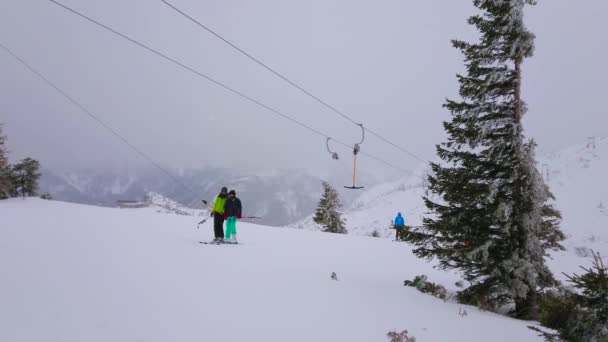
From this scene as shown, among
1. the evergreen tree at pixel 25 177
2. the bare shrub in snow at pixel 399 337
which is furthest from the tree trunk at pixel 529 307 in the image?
the evergreen tree at pixel 25 177

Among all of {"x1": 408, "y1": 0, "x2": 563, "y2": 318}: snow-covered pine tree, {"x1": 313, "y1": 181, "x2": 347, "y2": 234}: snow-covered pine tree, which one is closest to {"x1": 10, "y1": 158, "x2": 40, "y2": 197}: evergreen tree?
{"x1": 313, "y1": 181, "x2": 347, "y2": 234}: snow-covered pine tree

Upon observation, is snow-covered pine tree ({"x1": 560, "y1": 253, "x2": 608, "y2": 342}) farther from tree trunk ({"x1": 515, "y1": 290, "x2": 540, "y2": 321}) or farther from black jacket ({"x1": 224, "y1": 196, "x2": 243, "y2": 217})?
black jacket ({"x1": 224, "y1": 196, "x2": 243, "y2": 217})

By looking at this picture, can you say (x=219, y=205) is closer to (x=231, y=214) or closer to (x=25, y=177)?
(x=231, y=214)

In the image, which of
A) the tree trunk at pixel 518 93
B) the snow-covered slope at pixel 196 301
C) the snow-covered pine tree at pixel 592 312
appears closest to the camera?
the snow-covered pine tree at pixel 592 312

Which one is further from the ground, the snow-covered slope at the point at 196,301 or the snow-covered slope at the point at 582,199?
the snow-covered slope at the point at 582,199

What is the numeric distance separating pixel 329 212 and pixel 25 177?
35734 mm

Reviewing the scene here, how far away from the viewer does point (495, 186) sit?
8.26 m

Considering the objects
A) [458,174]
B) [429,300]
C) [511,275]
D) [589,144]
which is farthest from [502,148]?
[589,144]

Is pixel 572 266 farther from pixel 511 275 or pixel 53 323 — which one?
pixel 53 323

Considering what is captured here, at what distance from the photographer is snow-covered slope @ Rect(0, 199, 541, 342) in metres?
3.93

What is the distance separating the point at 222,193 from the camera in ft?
44.0

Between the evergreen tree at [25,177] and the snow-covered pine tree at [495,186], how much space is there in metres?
43.1

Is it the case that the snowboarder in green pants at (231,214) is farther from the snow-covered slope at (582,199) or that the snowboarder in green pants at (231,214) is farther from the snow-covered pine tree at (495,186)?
the snow-covered slope at (582,199)

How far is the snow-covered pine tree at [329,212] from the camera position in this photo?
41094mm
